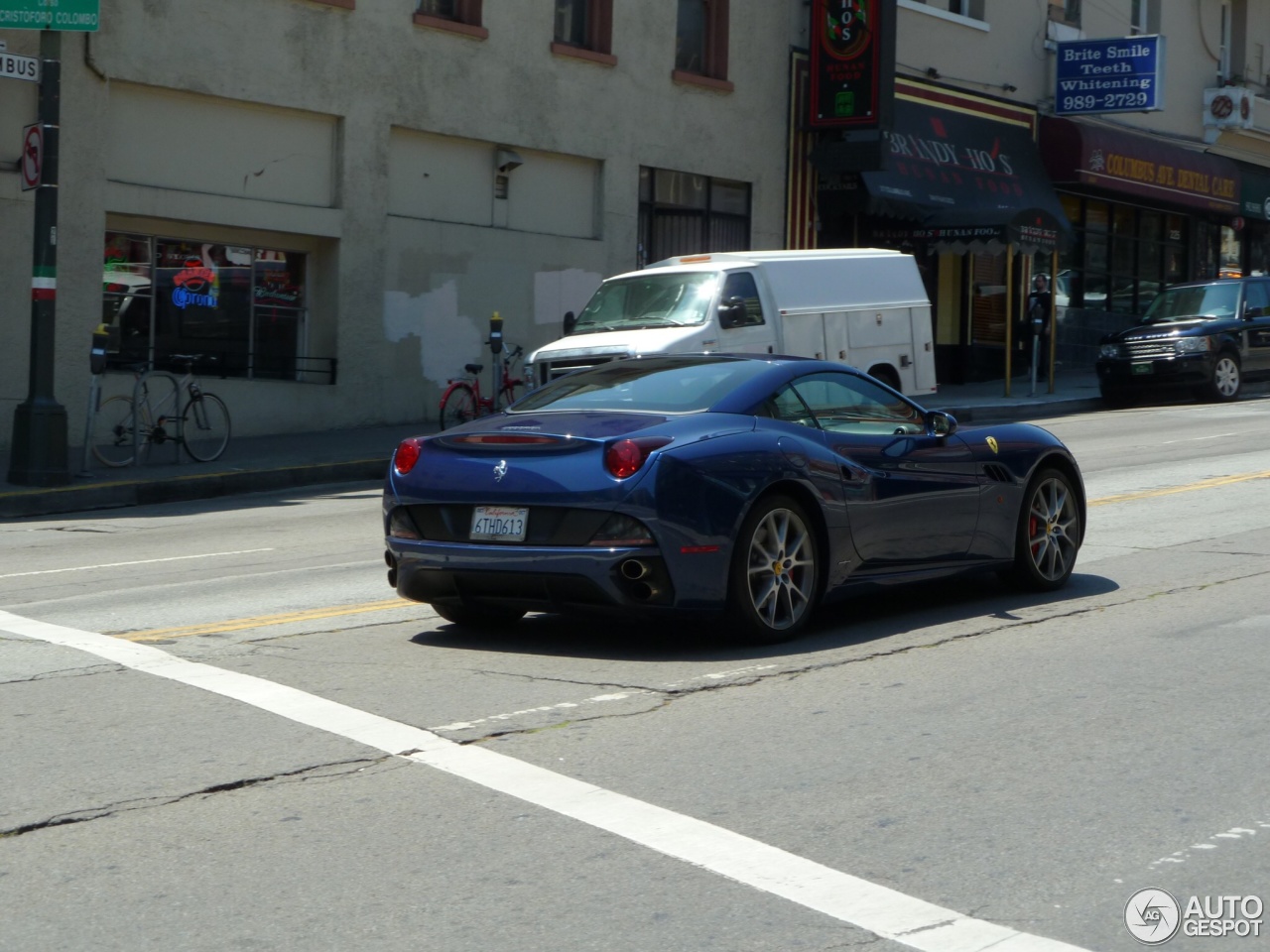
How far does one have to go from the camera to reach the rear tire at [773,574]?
309 inches

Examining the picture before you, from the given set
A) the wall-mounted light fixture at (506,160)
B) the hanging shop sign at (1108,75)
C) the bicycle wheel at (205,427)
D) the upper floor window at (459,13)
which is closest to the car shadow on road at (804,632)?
the bicycle wheel at (205,427)

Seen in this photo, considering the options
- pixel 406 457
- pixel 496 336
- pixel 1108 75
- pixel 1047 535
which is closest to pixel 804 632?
pixel 1047 535

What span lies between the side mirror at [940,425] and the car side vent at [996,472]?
1.12 ft

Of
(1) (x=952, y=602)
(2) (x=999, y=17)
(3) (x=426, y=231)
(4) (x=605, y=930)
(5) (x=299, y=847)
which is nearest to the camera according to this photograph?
(4) (x=605, y=930)

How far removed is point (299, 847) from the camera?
504cm

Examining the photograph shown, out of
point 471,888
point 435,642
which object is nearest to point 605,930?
point 471,888

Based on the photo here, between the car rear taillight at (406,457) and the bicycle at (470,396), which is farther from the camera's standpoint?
the bicycle at (470,396)

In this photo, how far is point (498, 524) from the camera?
785 cm

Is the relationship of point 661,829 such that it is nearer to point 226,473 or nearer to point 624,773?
point 624,773

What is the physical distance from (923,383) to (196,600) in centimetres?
1387

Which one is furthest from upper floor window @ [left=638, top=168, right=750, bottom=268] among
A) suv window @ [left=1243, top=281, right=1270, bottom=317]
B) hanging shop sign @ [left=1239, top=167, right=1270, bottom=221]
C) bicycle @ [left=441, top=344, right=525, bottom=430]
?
hanging shop sign @ [left=1239, top=167, right=1270, bottom=221]

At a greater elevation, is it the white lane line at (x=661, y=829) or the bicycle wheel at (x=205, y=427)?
the bicycle wheel at (x=205, y=427)

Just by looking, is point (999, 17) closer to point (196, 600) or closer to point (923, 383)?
point (923, 383)

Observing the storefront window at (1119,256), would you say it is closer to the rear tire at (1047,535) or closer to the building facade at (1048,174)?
the building facade at (1048,174)
